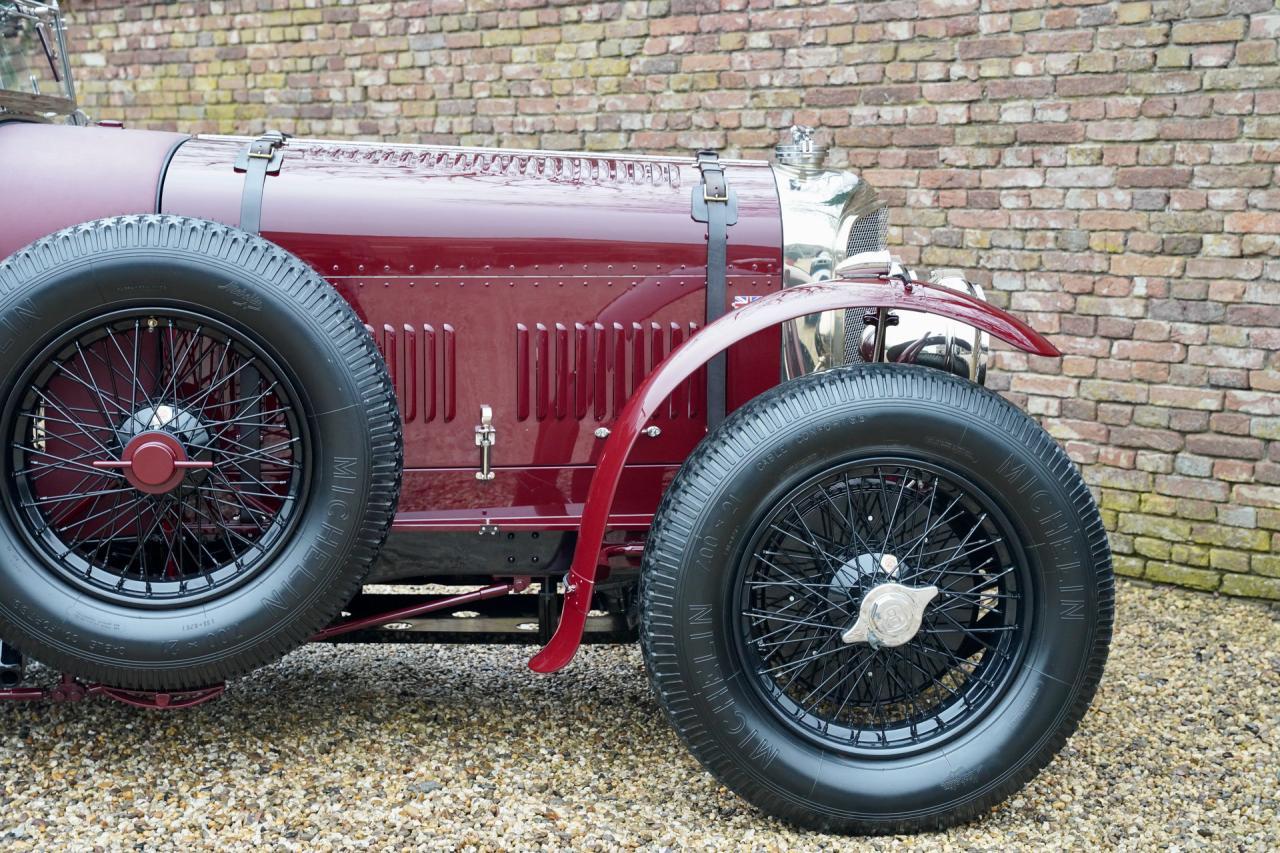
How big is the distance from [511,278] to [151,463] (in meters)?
1.06

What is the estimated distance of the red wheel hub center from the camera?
2.71m

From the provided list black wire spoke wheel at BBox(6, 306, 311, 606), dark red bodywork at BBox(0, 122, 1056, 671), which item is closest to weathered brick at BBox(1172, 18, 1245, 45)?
dark red bodywork at BBox(0, 122, 1056, 671)

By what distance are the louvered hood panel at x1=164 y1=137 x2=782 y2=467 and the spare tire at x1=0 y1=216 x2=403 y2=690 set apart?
370 mm

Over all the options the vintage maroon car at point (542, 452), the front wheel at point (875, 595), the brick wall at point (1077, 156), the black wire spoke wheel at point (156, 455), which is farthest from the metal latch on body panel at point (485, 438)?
the brick wall at point (1077, 156)

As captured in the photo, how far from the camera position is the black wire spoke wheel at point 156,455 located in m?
2.74

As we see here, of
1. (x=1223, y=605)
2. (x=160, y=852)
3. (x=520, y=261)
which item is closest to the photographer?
(x=160, y=852)

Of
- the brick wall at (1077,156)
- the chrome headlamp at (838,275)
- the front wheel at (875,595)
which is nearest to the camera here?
the front wheel at (875,595)

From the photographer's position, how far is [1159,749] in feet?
11.0

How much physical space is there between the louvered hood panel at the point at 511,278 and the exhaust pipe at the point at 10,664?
45.0 inches

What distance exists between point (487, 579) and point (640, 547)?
490mm

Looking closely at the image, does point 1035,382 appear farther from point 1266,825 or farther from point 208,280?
point 208,280

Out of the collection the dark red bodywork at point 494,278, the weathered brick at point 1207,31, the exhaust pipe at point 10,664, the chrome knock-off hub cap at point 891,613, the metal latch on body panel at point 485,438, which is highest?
the weathered brick at point 1207,31

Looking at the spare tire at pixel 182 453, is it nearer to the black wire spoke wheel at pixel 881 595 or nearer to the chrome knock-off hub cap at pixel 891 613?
the black wire spoke wheel at pixel 881 595

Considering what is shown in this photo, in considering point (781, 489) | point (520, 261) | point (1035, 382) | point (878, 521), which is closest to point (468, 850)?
point (781, 489)
